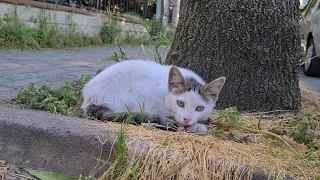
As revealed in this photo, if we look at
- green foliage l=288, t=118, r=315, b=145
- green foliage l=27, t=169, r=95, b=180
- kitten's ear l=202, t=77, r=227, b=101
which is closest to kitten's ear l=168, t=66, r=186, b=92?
kitten's ear l=202, t=77, r=227, b=101

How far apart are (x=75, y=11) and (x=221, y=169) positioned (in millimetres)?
8890

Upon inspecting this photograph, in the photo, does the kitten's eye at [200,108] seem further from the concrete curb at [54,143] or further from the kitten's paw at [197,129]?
the concrete curb at [54,143]

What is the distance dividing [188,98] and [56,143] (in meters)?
0.88

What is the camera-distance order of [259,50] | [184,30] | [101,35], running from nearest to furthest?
[259,50]
[184,30]
[101,35]

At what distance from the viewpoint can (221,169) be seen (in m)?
1.81

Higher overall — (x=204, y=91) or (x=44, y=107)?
(x=204, y=91)

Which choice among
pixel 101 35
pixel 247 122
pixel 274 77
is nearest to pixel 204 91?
pixel 247 122

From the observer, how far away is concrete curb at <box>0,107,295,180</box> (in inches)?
78.9

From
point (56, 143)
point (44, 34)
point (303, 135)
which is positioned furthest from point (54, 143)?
point (44, 34)

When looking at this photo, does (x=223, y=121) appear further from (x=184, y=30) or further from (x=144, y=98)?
(x=184, y=30)

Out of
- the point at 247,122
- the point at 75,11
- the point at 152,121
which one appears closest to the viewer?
the point at 152,121

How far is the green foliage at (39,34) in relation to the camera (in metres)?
7.18

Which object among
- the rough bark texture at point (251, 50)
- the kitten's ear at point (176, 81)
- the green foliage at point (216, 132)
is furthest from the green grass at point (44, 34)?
the green foliage at point (216, 132)

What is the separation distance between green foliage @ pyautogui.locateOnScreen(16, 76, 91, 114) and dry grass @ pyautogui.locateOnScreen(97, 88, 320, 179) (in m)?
0.71
